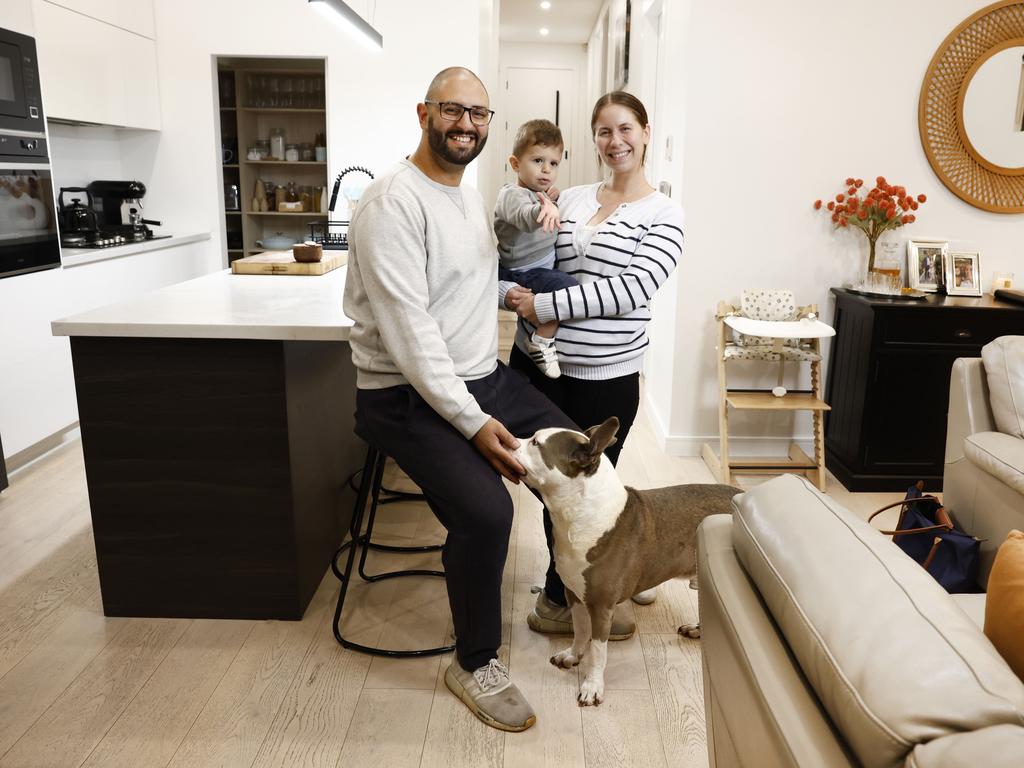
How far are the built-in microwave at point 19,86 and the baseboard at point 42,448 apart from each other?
1.40 meters

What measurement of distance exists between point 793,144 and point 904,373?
1142 mm

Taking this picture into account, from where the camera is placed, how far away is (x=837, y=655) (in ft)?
3.00

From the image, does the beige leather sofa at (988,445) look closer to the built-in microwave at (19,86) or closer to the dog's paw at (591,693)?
the dog's paw at (591,693)

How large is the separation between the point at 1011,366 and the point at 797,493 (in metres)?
1.55

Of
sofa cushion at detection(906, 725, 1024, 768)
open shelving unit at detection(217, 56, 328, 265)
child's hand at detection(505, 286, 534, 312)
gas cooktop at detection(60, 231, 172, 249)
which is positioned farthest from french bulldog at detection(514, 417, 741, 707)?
open shelving unit at detection(217, 56, 328, 265)

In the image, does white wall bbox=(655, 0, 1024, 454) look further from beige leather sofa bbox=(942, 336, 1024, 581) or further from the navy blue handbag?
the navy blue handbag

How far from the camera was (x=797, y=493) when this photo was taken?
3.98 feet

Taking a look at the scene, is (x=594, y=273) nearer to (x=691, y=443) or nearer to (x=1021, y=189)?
(x=691, y=443)

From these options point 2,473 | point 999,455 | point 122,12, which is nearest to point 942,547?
point 999,455

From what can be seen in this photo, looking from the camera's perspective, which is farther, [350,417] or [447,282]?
[350,417]

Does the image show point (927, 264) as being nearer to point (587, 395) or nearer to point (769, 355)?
point (769, 355)

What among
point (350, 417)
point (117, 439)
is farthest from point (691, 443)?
point (117, 439)

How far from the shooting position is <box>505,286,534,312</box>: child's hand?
2.14 m

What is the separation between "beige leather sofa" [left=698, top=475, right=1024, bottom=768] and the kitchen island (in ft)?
4.38
